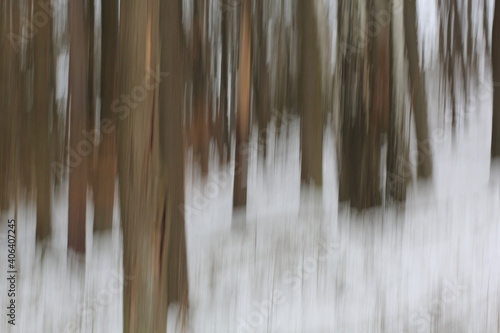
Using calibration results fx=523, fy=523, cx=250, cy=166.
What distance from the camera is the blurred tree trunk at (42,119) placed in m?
0.64

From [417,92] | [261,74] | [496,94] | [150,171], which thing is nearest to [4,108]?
[150,171]

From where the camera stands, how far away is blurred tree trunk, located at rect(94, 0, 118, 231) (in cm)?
64

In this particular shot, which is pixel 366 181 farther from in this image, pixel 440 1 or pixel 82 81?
pixel 82 81

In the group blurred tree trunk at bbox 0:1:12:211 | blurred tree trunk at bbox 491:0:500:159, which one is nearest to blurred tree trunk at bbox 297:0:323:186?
blurred tree trunk at bbox 491:0:500:159

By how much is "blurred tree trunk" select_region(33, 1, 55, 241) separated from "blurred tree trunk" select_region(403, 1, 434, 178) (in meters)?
0.46

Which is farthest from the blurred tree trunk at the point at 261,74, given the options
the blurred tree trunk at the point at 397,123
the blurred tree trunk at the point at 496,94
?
the blurred tree trunk at the point at 496,94

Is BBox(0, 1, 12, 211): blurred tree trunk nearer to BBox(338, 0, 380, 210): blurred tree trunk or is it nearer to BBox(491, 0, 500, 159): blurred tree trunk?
BBox(338, 0, 380, 210): blurred tree trunk

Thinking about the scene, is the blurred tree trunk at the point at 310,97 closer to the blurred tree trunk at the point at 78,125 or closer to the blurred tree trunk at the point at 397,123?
the blurred tree trunk at the point at 397,123

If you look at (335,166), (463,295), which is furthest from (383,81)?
(463,295)

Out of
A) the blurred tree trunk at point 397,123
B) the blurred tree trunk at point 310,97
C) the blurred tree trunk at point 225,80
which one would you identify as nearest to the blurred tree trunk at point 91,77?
the blurred tree trunk at point 225,80

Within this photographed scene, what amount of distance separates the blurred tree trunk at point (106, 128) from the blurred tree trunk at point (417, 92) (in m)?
0.38

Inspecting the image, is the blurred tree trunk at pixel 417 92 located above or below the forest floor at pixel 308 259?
above

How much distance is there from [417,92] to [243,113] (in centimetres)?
23

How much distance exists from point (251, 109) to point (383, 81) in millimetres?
177
